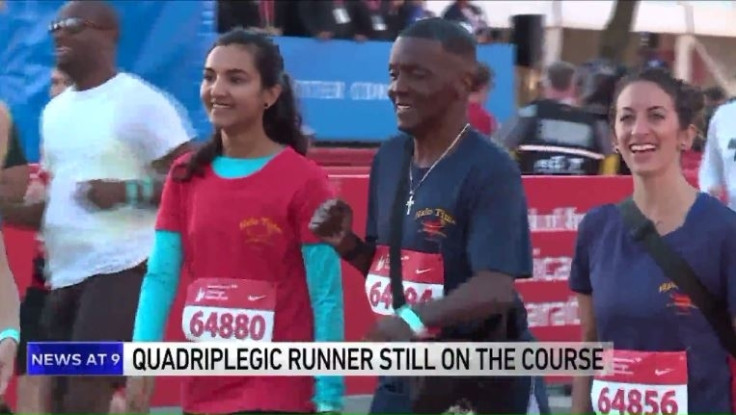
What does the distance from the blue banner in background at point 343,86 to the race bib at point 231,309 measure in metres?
9.31

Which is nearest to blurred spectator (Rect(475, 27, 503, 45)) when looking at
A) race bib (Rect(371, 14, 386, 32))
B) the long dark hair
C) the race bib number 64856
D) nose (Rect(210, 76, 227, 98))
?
race bib (Rect(371, 14, 386, 32))

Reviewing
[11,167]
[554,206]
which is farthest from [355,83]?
[11,167]

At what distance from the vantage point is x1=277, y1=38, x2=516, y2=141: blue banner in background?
13.7 metres

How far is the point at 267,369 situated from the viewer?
410cm

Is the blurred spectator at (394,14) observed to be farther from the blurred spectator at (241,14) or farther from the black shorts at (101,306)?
the black shorts at (101,306)

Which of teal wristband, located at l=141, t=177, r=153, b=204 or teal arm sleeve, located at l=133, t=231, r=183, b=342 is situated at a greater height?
teal wristband, located at l=141, t=177, r=153, b=204

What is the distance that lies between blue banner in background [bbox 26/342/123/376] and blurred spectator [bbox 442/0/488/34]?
11.0 metres

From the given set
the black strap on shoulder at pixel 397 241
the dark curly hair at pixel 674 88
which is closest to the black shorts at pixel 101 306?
the black strap on shoulder at pixel 397 241

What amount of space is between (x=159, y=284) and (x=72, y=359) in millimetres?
885

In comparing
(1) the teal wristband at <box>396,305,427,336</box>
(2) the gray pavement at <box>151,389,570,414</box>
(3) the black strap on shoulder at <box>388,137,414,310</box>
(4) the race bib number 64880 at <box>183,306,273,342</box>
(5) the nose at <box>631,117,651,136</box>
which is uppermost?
(5) the nose at <box>631,117,651,136</box>

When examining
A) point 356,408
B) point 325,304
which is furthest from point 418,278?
point 356,408

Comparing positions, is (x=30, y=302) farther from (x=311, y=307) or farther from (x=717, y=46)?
(x=717, y=46)

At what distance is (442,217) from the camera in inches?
155

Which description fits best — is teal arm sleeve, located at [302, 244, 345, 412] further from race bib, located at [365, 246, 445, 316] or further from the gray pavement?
the gray pavement
